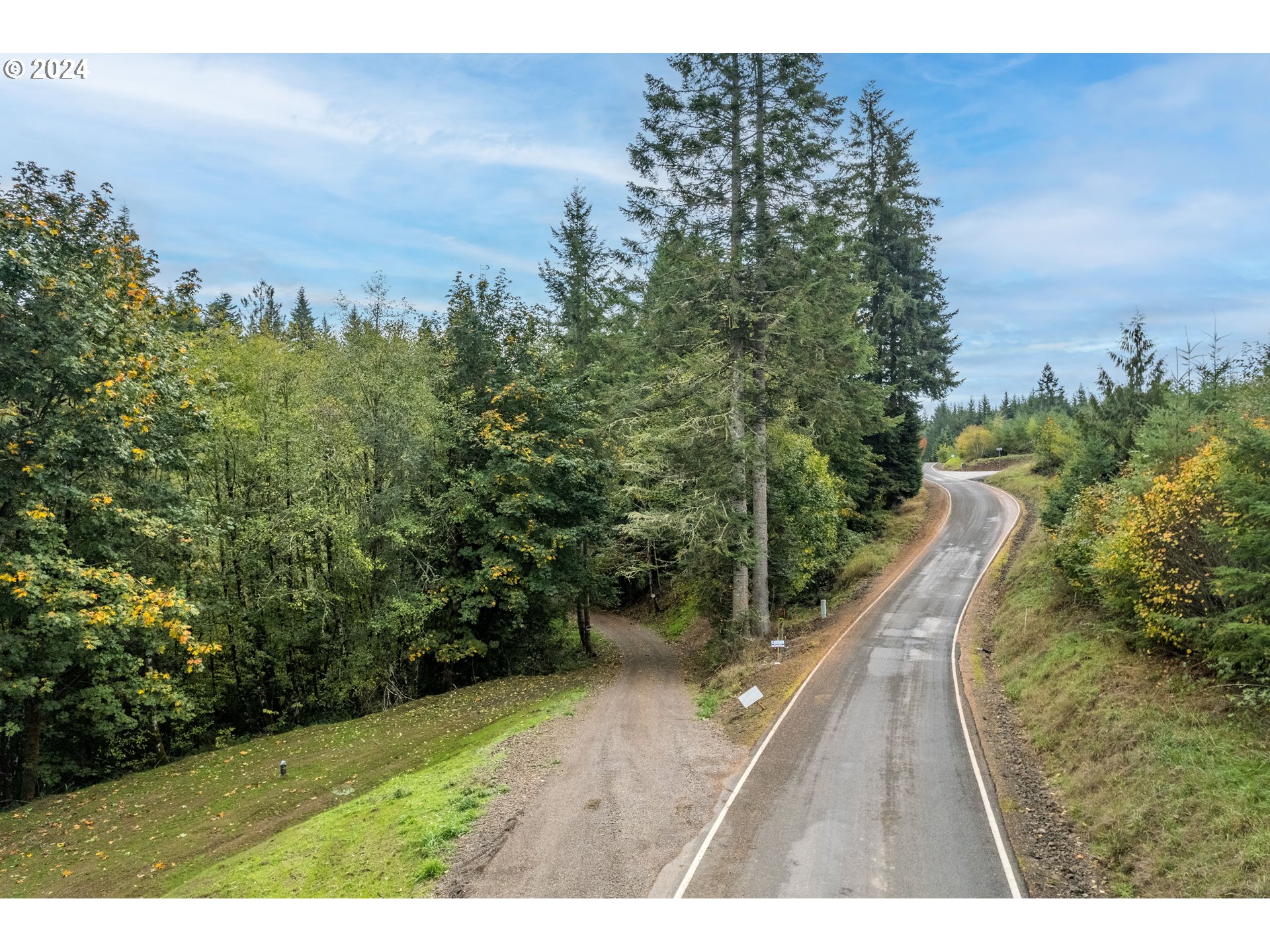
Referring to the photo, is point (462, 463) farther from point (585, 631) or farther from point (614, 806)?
point (614, 806)

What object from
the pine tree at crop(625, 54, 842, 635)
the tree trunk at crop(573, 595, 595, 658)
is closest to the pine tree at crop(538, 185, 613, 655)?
the tree trunk at crop(573, 595, 595, 658)

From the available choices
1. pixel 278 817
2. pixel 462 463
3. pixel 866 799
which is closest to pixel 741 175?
pixel 462 463

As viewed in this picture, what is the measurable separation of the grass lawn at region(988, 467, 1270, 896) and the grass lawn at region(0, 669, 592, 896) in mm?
10173

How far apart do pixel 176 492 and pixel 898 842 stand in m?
17.4

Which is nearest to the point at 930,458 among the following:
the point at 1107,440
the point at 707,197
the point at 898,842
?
the point at 1107,440

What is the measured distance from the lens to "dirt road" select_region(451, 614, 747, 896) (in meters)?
9.09

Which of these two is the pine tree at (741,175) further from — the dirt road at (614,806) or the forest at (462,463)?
the dirt road at (614,806)

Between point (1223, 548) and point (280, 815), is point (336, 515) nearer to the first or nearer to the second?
point (280, 815)

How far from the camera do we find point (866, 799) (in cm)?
1105

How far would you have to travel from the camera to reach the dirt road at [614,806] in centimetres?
909

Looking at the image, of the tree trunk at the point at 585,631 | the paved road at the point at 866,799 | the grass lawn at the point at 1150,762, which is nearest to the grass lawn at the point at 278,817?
the paved road at the point at 866,799

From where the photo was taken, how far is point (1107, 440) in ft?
73.5

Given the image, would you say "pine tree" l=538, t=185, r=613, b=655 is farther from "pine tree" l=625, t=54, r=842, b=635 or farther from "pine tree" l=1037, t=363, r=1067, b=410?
"pine tree" l=1037, t=363, r=1067, b=410

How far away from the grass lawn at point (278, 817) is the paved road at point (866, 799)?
196 inches
